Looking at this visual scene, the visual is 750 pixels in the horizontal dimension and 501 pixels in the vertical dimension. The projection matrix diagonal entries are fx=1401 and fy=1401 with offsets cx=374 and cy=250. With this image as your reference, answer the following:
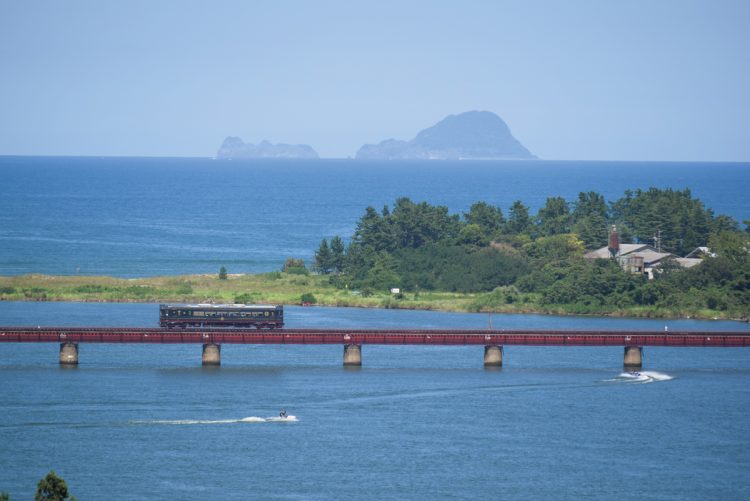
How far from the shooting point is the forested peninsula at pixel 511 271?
15450cm

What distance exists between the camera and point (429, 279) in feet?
550

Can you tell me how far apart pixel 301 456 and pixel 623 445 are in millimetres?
21282

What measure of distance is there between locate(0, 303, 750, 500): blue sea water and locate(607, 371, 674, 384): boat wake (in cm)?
32

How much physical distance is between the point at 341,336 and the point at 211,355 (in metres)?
11.0

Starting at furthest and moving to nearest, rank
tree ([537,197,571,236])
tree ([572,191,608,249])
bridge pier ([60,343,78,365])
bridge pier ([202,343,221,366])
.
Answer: tree ([537,197,571,236]), tree ([572,191,608,249]), bridge pier ([202,343,221,366]), bridge pier ([60,343,78,365])

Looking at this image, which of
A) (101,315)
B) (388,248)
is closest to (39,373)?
(101,315)

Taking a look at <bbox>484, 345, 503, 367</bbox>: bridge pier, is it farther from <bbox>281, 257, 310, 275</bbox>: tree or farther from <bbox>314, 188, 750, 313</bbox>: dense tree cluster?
<bbox>281, 257, 310, 275</bbox>: tree

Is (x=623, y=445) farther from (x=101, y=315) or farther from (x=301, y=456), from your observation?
(x=101, y=315)

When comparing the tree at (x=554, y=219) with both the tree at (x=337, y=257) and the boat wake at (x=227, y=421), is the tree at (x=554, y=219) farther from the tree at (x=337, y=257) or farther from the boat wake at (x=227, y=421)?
the boat wake at (x=227, y=421)

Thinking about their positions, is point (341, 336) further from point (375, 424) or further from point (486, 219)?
point (486, 219)

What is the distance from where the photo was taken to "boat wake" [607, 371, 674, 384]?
114 meters

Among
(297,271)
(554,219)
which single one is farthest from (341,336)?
(554,219)

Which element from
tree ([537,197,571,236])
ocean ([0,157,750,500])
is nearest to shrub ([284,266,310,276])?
tree ([537,197,571,236])

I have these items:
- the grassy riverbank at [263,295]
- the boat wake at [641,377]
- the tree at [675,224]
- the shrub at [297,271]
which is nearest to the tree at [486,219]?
the tree at [675,224]
